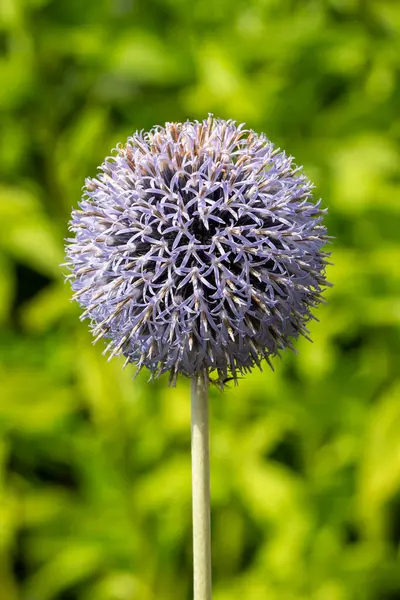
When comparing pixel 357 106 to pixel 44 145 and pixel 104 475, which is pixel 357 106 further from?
pixel 104 475

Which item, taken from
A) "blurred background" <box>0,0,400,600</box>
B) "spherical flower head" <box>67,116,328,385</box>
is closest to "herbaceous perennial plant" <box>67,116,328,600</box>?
"spherical flower head" <box>67,116,328,385</box>

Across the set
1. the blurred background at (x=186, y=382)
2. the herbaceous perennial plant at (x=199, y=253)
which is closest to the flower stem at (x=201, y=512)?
the herbaceous perennial plant at (x=199, y=253)

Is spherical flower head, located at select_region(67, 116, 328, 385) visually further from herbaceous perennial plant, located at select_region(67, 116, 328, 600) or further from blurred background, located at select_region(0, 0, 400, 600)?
blurred background, located at select_region(0, 0, 400, 600)

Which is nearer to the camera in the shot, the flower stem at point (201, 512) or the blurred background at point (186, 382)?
the flower stem at point (201, 512)

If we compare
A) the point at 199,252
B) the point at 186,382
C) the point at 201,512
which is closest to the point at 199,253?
the point at 199,252

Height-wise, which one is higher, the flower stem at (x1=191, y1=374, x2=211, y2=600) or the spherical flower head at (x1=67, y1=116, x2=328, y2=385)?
the spherical flower head at (x1=67, y1=116, x2=328, y2=385)

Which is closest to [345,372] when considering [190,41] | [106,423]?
[106,423]

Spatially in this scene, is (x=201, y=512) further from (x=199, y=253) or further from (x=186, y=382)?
(x=186, y=382)

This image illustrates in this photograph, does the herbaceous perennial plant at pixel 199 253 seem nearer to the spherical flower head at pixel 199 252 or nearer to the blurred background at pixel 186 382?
the spherical flower head at pixel 199 252
